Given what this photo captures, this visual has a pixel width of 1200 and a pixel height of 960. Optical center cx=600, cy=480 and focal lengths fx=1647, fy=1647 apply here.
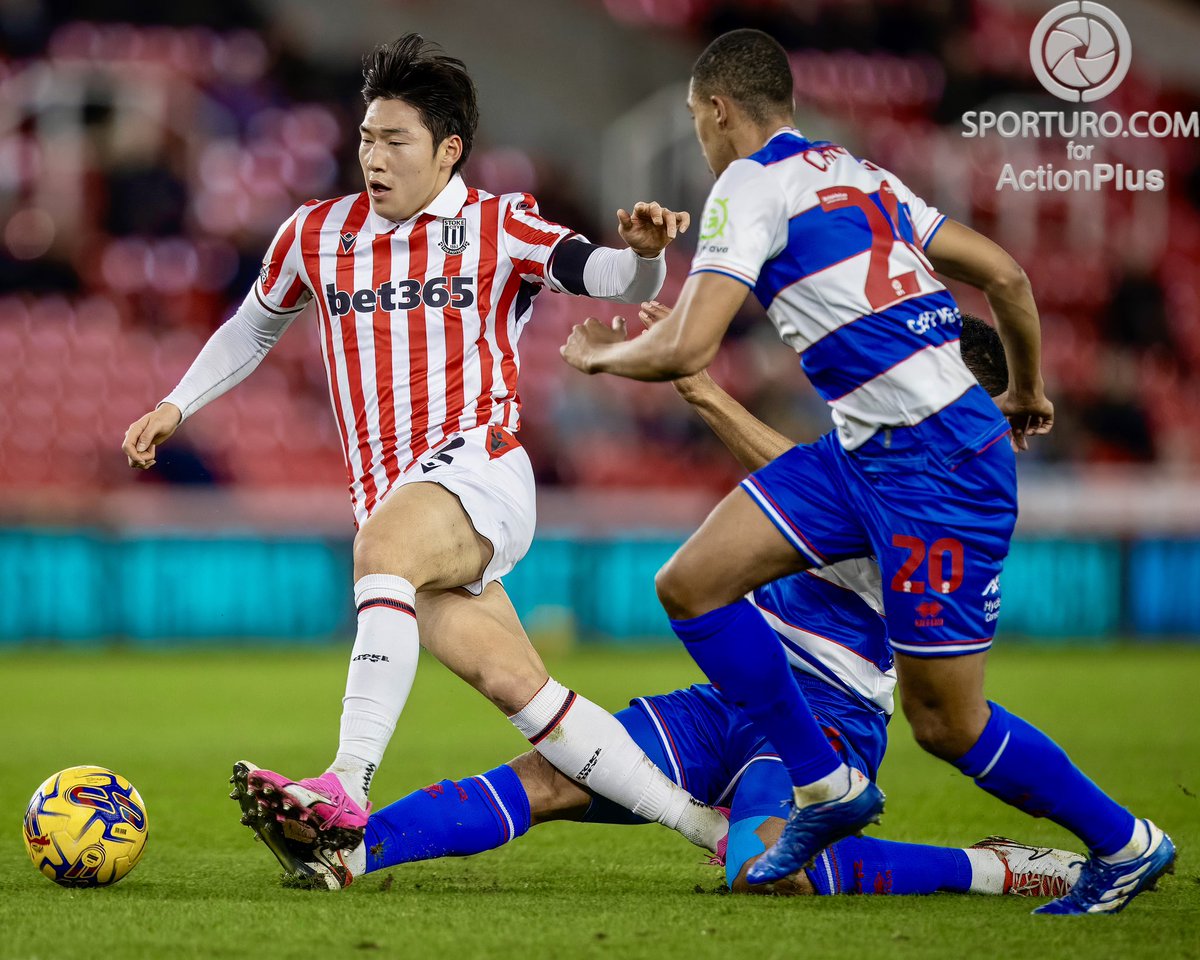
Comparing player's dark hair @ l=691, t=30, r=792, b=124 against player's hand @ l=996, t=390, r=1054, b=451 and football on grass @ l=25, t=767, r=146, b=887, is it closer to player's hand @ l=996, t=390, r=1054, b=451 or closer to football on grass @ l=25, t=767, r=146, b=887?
player's hand @ l=996, t=390, r=1054, b=451

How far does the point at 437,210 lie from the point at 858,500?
157cm

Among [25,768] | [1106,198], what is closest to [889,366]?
[25,768]

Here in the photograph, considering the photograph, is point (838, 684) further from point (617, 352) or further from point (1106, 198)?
point (1106, 198)

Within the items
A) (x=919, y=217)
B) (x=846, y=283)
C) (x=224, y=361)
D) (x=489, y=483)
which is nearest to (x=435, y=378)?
(x=489, y=483)

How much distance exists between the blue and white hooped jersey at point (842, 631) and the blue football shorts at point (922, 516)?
1.36 ft

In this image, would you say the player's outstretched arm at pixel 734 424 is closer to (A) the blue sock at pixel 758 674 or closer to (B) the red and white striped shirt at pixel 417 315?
(B) the red and white striped shirt at pixel 417 315

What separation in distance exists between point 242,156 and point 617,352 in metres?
13.2

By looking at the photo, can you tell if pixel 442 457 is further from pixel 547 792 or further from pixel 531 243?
pixel 547 792

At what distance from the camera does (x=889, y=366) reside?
3988 mm

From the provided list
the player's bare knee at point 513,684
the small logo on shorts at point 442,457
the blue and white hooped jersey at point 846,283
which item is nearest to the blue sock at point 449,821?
the player's bare knee at point 513,684

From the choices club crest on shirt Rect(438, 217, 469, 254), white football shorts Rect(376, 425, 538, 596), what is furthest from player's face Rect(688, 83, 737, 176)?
white football shorts Rect(376, 425, 538, 596)

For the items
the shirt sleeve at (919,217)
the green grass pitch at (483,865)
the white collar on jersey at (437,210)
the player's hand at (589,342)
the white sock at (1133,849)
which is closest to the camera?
the green grass pitch at (483,865)

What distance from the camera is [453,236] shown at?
473 cm

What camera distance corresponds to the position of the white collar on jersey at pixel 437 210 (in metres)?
4.75
